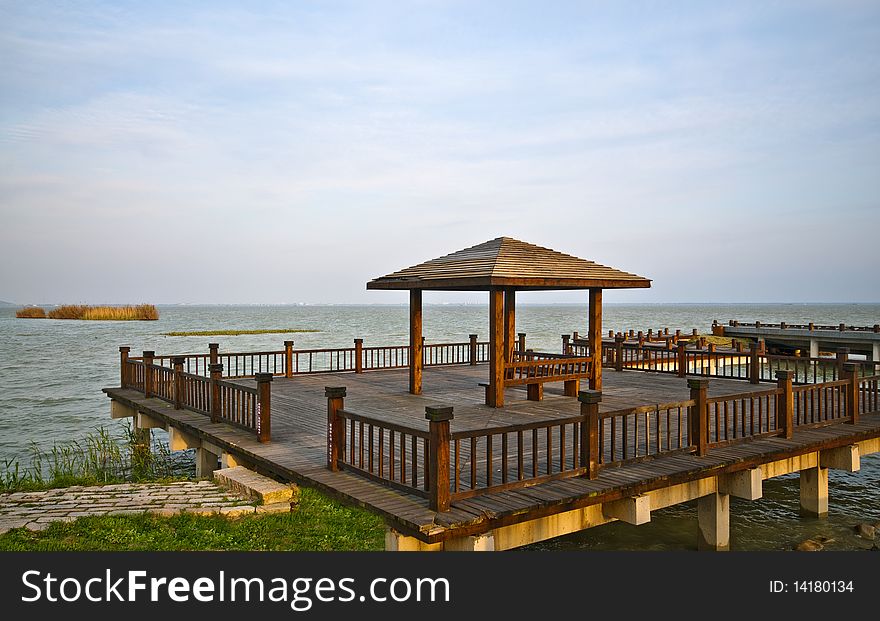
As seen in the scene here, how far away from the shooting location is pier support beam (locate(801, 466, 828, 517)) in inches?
400

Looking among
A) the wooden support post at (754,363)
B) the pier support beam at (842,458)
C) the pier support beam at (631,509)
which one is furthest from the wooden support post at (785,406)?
the wooden support post at (754,363)

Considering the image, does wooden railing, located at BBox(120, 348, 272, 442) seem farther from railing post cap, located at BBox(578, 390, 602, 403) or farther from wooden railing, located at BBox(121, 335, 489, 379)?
railing post cap, located at BBox(578, 390, 602, 403)

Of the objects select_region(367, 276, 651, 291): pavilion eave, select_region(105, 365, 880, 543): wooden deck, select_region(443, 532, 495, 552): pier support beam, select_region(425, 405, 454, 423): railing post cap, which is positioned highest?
select_region(367, 276, 651, 291): pavilion eave

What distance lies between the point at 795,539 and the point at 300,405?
809 centimetres

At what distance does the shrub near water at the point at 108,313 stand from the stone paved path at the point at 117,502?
58.8m

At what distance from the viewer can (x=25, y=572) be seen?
16.1 ft

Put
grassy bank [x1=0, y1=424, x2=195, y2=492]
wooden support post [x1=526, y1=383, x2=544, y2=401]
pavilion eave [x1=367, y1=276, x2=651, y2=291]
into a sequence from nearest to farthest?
1. grassy bank [x1=0, y1=424, x2=195, y2=492]
2. pavilion eave [x1=367, y1=276, x2=651, y2=291]
3. wooden support post [x1=526, y1=383, x2=544, y2=401]

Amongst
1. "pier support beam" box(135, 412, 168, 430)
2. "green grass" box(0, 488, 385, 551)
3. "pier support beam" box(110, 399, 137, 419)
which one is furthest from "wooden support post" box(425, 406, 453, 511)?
"pier support beam" box(110, 399, 137, 419)

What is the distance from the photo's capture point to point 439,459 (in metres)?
5.76

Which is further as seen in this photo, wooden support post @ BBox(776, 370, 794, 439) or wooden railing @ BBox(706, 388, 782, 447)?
wooden support post @ BBox(776, 370, 794, 439)

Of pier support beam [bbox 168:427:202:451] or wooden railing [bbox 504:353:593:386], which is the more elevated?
wooden railing [bbox 504:353:593:386]

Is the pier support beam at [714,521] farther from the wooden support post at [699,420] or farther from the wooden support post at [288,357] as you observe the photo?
the wooden support post at [288,357]

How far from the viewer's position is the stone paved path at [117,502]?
6.76 m

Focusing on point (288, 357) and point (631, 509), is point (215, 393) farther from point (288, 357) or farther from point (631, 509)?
point (631, 509)
